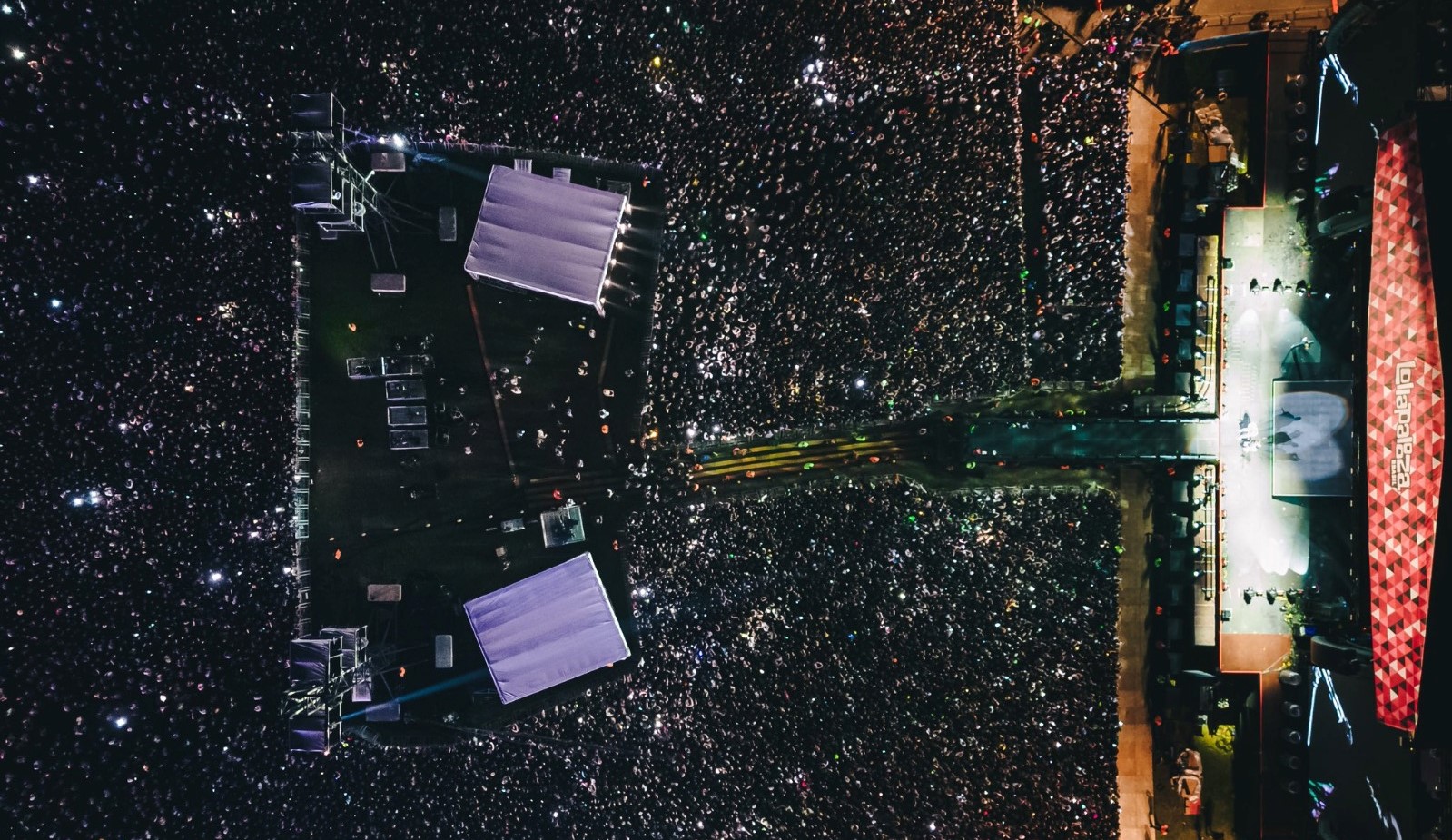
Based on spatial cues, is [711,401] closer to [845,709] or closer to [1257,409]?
[845,709]

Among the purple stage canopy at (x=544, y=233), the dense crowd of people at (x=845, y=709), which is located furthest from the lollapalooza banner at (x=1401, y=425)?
the purple stage canopy at (x=544, y=233)

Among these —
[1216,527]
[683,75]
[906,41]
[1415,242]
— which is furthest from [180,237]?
[1415,242]

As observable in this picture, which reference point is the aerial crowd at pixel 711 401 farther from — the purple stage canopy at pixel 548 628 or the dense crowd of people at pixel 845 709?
the purple stage canopy at pixel 548 628

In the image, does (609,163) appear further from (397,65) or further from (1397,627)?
(1397,627)

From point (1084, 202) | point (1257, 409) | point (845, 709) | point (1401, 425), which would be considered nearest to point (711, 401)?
point (845, 709)

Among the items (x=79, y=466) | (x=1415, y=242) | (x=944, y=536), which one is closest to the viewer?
(x=1415, y=242)
